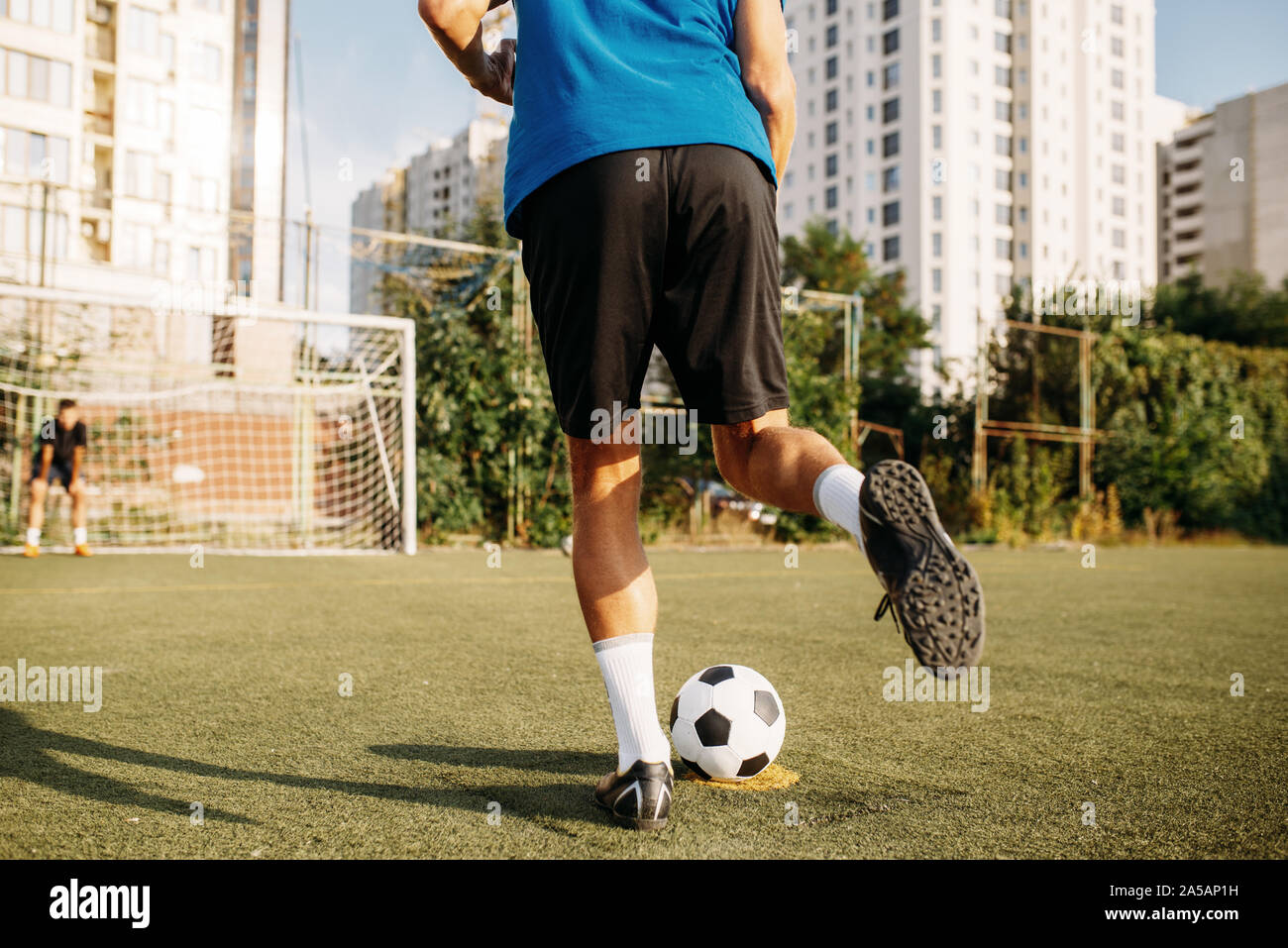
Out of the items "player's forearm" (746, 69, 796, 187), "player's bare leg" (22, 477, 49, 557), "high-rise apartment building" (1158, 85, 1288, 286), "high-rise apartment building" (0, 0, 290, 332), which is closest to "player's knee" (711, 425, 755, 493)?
"player's forearm" (746, 69, 796, 187)

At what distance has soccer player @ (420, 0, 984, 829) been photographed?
1891 mm

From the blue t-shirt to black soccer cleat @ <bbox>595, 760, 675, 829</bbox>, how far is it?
1.22 metres

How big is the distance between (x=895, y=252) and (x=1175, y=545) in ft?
153

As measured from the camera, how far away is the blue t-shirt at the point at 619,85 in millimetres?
1915

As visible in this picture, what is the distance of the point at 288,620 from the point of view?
5191 millimetres

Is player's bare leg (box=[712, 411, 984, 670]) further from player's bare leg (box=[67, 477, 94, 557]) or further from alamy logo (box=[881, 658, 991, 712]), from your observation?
player's bare leg (box=[67, 477, 94, 557])

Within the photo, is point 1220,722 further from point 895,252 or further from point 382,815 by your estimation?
point 895,252

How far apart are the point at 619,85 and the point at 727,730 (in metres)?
1.48

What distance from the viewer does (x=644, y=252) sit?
6.20ft

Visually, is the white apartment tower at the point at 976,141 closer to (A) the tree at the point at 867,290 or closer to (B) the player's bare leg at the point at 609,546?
(A) the tree at the point at 867,290

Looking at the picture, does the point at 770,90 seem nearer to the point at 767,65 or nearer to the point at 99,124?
the point at 767,65
